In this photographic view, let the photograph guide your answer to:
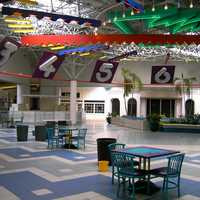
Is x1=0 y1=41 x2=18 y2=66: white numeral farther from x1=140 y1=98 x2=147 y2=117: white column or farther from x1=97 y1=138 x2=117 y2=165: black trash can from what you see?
x1=140 y1=98 x2=147 y2=117: white column

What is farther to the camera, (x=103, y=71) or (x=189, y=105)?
(x=189, y=105)

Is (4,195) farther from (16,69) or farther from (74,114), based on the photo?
(16,69)

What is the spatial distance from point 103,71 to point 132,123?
23.9 feet

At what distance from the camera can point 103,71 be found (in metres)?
18.3

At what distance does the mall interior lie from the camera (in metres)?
6.73

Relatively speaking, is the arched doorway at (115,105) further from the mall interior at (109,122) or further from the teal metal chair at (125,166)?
the teal metal chair at (125,166)

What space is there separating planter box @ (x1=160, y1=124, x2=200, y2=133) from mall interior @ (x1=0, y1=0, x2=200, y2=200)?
63mm

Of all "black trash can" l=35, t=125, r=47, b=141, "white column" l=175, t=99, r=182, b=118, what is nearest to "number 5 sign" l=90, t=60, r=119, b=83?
"black trash can" l=35, t=125, r=47, b=141

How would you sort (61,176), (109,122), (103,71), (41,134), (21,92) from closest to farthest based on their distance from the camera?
(61,176)
(41,134)
(103,71)
(109,122)
(21,92)

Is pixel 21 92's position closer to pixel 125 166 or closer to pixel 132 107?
pixel 132 107

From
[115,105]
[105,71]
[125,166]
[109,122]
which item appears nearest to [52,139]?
[125,166]

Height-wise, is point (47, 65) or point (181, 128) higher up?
point (47, 65)

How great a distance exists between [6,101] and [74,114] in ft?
48.5

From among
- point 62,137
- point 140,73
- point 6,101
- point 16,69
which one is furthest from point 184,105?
point 62,137
